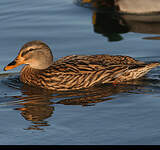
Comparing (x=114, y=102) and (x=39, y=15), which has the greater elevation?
(x=39, y=15)

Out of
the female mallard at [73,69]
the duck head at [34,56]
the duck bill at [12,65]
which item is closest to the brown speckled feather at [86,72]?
the female mallard at [73,69]

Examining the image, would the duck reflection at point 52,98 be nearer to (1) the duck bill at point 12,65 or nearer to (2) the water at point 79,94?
(2) the water at point 79,94

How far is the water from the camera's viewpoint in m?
7.28

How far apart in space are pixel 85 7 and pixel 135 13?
4.69 feet

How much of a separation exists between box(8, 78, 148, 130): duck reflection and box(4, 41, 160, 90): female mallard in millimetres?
143

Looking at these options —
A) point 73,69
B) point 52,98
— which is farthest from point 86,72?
point 52,98

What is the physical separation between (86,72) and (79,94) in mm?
515

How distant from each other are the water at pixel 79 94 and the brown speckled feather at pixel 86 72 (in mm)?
182

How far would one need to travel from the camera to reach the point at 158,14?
14992mm

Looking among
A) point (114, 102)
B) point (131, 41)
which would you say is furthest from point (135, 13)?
point (114, 102)

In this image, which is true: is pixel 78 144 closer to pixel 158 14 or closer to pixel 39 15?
pixel 39 15

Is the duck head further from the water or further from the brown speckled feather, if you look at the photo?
the water

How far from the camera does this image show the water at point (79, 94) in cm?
728

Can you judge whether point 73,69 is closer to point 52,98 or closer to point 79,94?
point 79,94
